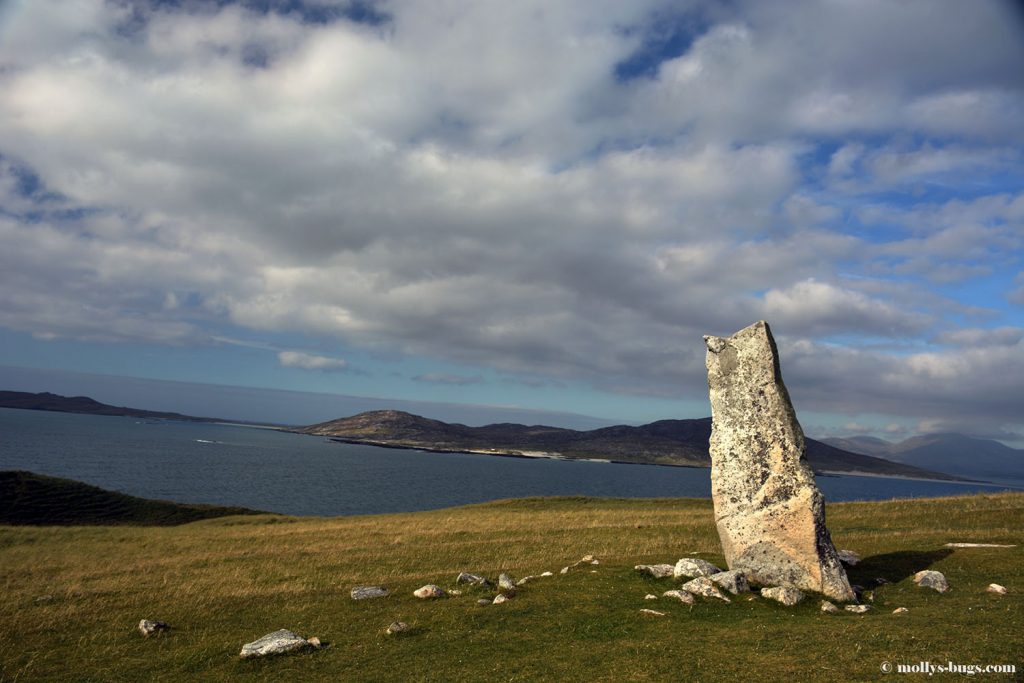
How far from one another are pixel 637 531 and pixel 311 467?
142m

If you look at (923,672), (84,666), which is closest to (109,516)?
(84,666)

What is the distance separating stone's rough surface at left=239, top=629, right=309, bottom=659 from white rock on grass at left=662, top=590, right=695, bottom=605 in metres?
10.4

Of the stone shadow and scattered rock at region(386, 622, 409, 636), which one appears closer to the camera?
scattered rock at region(386, 622, 409, 636)

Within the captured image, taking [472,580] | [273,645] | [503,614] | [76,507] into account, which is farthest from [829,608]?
[76,507]

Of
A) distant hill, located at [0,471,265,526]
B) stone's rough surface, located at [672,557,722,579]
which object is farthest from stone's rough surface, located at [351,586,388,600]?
distant hill, located at [0,471,265,526]

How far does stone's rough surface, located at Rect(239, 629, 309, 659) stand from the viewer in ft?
46.3

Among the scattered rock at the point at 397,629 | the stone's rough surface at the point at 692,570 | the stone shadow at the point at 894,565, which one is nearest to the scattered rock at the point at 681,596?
the stone's rough surface at the point at 692,570

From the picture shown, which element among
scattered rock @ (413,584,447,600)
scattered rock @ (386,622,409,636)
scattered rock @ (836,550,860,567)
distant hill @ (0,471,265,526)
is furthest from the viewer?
distant hill @ (0,471,265,526)

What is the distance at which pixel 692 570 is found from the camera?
1909 centimetres

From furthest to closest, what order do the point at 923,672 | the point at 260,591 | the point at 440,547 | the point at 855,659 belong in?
the point at 440,547 → the point at 260,591 → the point at 855,659 → the point at 923,672

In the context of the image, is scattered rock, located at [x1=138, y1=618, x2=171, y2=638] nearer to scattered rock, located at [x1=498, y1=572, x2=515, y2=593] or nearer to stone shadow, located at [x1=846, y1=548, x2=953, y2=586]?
scattered rock, located at [x1=498, y1=572, x2=515, y2=593]

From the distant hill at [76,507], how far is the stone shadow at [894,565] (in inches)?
2554

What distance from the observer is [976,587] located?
17344 mm

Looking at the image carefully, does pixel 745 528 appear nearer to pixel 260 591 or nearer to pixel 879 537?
pixel 879 537
